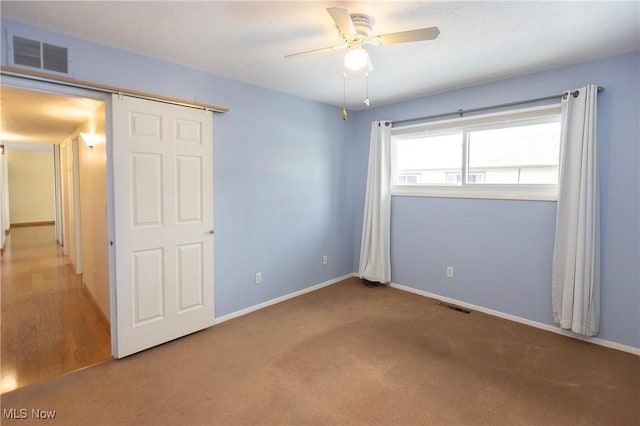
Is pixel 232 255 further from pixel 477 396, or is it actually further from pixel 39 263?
pixel 39 263

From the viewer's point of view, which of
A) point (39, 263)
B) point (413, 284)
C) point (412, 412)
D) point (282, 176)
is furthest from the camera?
point (39, 263)

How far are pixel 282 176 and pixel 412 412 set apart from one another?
266 cm

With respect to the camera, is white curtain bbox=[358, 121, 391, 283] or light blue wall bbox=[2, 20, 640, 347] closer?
light blue wall bbox=[2, 20, 640, 347]

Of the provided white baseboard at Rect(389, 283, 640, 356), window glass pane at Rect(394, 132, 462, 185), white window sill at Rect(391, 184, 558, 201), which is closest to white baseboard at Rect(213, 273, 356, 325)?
white baseboard at Rect(389, 283, 640, 356)

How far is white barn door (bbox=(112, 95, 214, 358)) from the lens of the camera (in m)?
2.56

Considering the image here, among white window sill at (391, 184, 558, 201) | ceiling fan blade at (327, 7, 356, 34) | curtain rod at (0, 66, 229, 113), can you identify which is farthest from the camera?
white window sill at (391, 184, 558, 201)

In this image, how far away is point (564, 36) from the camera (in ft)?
7.72

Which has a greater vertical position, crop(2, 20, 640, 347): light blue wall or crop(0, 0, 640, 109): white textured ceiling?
crop(0, 0, 640, 109): white textured ceiling

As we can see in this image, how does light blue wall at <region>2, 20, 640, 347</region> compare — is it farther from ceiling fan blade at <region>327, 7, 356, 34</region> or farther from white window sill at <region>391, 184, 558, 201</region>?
ceiling fan blade at <region>327, 7, 356, 34</region>

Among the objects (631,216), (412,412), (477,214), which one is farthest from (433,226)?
(412,412)

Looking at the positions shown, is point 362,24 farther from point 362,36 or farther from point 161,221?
point 161,221

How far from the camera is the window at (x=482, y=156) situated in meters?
3.19

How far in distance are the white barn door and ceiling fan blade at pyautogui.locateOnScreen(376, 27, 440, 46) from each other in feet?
5.82

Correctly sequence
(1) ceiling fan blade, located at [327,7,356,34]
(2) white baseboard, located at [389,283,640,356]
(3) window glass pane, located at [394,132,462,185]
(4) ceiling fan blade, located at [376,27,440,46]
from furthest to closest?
(3) window glass pane, located at [394,132,462,185] < (2) white baseboard, located at [389,283,640,356] < (4) ceiling fan blade, located at [376,27,440,46] < (1) ceiling fan blade, located at [327,7,356,34]
